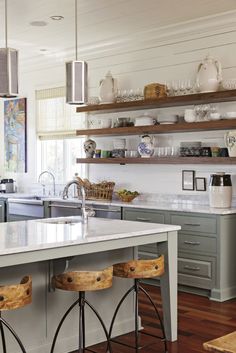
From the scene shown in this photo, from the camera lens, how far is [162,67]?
21.9ft

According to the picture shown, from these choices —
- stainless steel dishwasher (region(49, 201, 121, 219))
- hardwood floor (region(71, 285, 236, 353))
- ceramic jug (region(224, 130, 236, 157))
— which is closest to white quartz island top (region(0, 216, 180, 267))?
hardwood floor (region(71, 285, 236, 353))

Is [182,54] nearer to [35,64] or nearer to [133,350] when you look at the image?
[35,64]

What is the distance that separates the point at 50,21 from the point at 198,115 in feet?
6.22

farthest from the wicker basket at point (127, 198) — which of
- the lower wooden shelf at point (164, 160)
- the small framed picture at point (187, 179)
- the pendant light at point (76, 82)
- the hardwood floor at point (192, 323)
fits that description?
the pendant light at point (76, 82)

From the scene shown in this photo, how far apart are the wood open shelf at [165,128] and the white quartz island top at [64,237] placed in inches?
76.0

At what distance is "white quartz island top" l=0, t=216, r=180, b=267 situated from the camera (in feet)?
10.6

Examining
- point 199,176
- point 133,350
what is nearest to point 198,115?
point 199,176

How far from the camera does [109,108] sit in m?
6.95

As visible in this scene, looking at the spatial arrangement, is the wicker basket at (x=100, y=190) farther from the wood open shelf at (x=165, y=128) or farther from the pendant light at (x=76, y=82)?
the pendant light at (x=76, y=82)

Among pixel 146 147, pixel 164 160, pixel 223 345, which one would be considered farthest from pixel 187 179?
pixel 223 345

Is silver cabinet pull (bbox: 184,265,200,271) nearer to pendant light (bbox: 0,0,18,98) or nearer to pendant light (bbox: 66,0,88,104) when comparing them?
pendant light (bbox: 66,0,88,104)

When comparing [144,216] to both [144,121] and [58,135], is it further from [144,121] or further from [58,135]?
[58,135]

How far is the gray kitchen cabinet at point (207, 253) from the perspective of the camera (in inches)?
213

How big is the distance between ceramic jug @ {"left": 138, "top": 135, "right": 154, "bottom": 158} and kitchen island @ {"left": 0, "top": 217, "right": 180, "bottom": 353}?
86.9 inches
